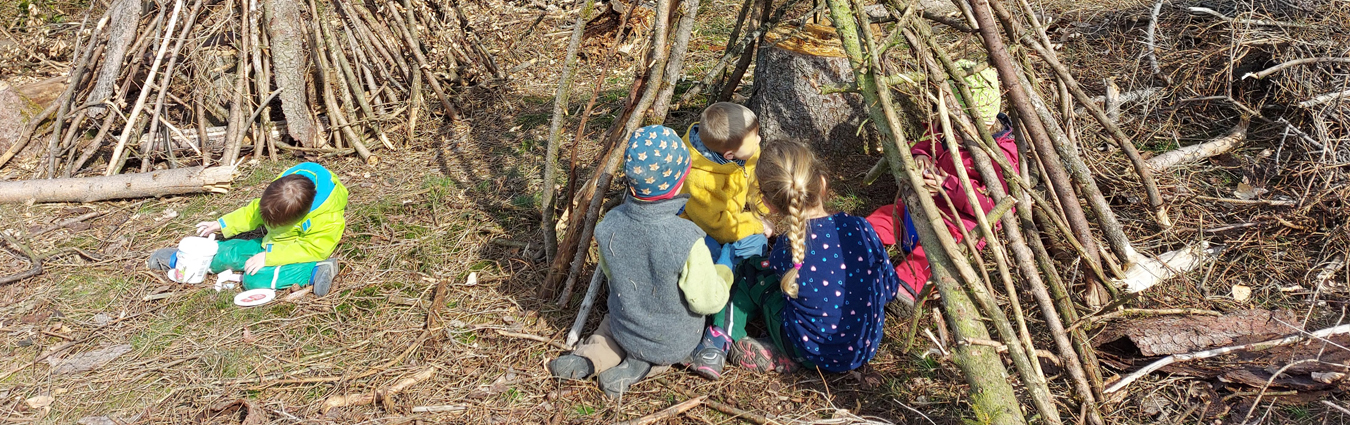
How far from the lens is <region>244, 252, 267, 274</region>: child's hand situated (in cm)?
390

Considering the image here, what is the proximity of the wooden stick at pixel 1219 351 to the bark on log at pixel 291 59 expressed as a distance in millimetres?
5110

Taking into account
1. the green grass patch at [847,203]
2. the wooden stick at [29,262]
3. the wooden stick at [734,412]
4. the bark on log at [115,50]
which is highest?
the bark on log at [115,50]

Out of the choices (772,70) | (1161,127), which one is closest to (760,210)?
(772,70)

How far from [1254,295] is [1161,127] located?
1.35 meters

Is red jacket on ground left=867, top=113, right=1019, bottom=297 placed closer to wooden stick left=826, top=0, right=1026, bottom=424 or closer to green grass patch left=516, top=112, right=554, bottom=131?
wooden stick left=826, top=0, right=1026, bottom=424

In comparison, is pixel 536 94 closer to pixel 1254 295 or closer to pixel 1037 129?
pixel 1037 129

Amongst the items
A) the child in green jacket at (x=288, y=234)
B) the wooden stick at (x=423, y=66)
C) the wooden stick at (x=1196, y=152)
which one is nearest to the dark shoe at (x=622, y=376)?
the child in green jacket at (x=288, y=234)

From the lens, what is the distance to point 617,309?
3166 mm

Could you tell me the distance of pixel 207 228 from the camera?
4.16 metres

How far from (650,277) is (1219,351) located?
7.23ft

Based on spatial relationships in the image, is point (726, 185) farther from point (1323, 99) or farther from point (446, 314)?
point (1323, 99)

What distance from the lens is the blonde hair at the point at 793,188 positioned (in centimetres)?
285

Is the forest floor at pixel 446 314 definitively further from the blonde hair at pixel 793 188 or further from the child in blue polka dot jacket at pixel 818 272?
the blonde hair at pixel 793 188

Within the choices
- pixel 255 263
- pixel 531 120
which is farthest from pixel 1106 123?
pixel 255 263
